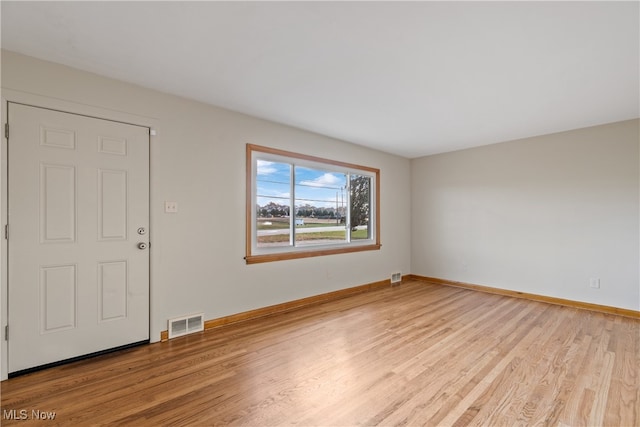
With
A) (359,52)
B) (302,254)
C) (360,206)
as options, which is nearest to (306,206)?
(302,254)

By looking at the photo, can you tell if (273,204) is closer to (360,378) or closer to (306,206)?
(306,206)

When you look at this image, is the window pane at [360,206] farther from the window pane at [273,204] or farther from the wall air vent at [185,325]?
the wall air vent at [185,325]

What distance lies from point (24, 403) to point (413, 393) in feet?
8.24

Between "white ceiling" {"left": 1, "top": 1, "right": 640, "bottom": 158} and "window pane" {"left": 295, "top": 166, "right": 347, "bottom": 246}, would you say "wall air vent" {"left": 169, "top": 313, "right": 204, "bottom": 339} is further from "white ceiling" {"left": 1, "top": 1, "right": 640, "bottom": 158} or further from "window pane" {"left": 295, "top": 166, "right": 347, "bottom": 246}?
"white ceiling" {"left": 1, "top": 1, "right": 640, "bottom": 158}

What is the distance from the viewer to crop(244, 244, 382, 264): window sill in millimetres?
3504

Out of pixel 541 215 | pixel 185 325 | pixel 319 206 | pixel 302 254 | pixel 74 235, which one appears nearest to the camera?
pixel 74 235

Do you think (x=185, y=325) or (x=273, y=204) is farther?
(x=273, y=204)

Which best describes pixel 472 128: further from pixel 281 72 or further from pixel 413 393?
pixel 413 393

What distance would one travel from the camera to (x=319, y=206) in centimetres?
439

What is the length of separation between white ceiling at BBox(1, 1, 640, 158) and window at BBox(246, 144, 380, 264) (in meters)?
0.81

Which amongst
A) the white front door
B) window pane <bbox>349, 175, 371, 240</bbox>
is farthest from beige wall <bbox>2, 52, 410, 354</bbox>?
window pane <bbox>349, 175, 371, 240</bbox>

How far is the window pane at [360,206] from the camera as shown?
4.91 meters

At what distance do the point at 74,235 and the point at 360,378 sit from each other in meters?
2.56

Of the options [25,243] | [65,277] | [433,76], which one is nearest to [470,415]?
[433,76]
